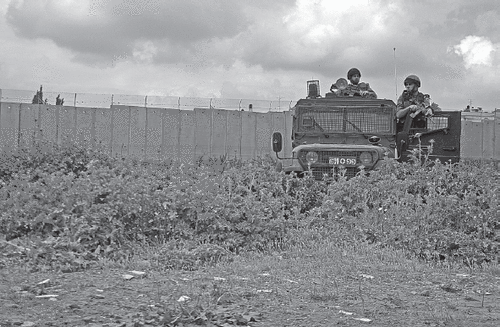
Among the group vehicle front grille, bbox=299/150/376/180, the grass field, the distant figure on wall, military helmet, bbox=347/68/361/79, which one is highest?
the distant figure on wall

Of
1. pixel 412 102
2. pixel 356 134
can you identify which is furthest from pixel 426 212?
pixel 412 102

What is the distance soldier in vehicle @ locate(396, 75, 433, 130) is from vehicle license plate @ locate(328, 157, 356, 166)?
1.39 meters

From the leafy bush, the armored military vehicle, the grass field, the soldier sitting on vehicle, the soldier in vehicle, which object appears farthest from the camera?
the soldier sitting on vehicle

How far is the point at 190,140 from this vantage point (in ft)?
80.1

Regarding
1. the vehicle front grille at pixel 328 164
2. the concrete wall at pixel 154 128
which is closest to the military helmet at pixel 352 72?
the vehicle front grille at pixel 328 164

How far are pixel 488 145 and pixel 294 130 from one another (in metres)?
18.1

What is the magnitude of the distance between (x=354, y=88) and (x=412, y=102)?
1.24 metres

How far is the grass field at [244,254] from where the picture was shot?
4.59 m

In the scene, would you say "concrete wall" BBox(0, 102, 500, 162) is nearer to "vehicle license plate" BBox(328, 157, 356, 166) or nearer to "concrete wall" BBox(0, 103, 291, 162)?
"concrete wall" BBox(0, 103, 291, 162)

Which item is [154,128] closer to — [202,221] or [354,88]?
[354,88]

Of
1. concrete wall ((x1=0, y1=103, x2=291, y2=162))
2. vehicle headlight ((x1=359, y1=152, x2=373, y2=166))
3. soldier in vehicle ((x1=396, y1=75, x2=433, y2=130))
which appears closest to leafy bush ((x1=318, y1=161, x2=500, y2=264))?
vehicle headlight ((x1=359, y1=152, x2=373, y2=166))

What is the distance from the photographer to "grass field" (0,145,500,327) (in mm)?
4586

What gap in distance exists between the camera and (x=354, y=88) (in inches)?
512

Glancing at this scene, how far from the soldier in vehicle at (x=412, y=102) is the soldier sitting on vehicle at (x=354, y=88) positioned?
62cm
